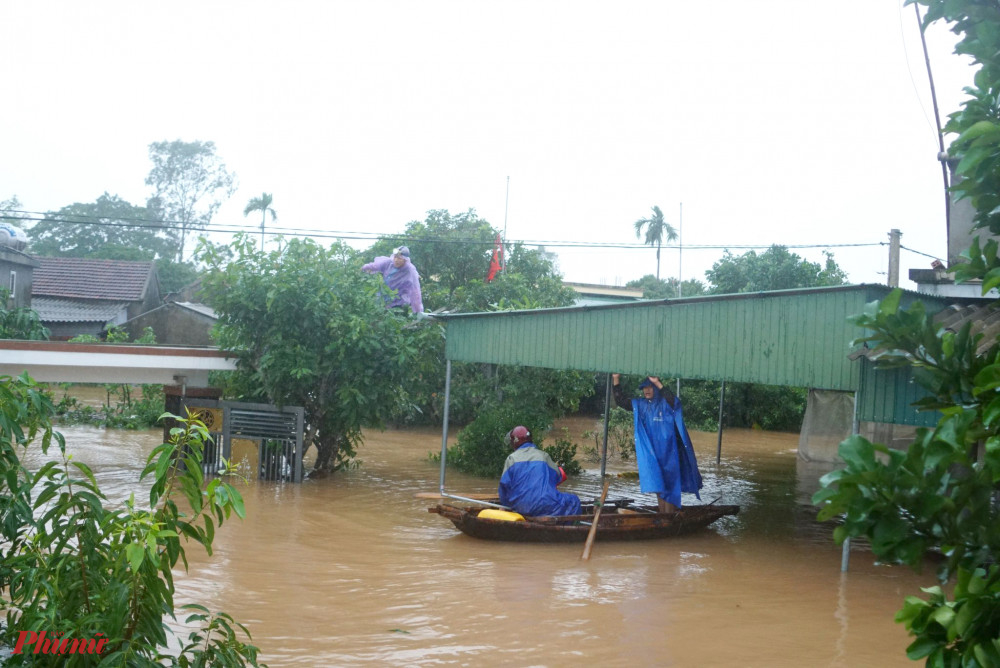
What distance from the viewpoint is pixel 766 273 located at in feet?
90.6

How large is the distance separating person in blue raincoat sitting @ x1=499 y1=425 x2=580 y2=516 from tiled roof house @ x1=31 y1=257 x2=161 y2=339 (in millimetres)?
26014

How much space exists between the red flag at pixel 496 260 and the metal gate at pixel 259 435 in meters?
8.30

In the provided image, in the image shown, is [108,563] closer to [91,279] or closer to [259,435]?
[259,435]

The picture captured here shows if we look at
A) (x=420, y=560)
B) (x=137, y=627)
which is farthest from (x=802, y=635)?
(x=137, y=627)

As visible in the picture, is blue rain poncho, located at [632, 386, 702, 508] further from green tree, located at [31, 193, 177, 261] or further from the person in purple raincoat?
green tree, located at [31, 193, 177, 261]

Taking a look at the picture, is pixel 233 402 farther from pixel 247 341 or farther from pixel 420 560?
pixel 420 560

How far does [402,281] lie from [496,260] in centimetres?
635

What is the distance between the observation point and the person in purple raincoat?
15.9 metres

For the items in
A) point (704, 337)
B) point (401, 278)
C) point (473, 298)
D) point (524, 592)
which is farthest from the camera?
point (473, 298)

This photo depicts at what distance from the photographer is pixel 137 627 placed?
4.09 metres

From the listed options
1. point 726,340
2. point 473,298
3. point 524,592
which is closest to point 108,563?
point 524,592

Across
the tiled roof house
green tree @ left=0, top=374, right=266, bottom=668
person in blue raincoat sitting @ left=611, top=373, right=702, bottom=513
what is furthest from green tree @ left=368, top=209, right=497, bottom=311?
green tree @ left=0, top=374, right=266, bottom=668

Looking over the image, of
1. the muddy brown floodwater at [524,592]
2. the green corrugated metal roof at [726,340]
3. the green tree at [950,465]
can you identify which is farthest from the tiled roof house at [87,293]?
the green tree at [950,465]

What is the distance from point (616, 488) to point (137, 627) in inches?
536
